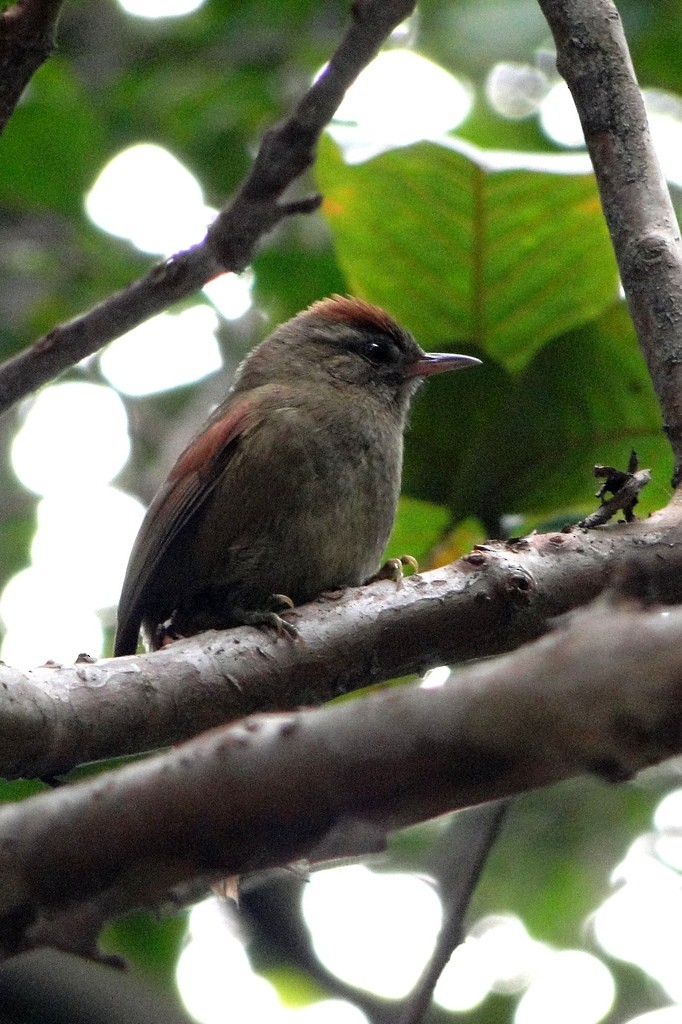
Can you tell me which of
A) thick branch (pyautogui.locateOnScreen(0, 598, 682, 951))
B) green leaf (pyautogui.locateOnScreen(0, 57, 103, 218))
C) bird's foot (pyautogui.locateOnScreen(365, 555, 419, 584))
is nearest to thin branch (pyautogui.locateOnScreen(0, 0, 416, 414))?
bird's foot (pyautogui.locateOnScreen(365, 555, 419, 584))

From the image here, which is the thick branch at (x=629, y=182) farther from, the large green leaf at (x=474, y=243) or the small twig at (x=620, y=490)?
the large green leaf at (x=474, y=243)

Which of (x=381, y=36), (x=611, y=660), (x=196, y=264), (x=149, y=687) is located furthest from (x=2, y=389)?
(x=611, y=660)

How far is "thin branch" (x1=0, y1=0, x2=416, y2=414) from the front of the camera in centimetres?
329

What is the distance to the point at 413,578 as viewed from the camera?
10.8 feet

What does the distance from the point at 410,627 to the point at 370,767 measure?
1.71 meters

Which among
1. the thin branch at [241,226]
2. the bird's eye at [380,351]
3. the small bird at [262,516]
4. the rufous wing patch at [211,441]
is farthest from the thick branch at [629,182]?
the bird's eye at [380,351]

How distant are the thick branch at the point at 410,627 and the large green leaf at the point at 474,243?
1.53 meters

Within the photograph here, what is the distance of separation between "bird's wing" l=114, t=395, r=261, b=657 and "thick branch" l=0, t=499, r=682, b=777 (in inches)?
45.8

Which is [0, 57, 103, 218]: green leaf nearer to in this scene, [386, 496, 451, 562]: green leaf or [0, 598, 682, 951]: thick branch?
[386, 496, 451, 562]: green leaf

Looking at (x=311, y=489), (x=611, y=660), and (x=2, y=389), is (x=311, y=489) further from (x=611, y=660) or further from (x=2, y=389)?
(x=611, y=660)

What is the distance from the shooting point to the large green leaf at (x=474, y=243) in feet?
15.1

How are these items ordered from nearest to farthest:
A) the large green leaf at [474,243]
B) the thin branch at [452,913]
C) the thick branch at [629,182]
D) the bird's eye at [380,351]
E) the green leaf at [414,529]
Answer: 1. the thin branch at [452,913]
2. the thick branch at [629,182]
3. the large green leaf at [474,243]
4. the green leaf at [414,529]
5. the bird's eye at [380,351]

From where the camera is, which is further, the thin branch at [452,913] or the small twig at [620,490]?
the small twig at [620,490]

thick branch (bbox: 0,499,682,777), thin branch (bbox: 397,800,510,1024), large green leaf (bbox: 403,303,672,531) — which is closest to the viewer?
thin branch (bbox: 397,800,510,1024)
